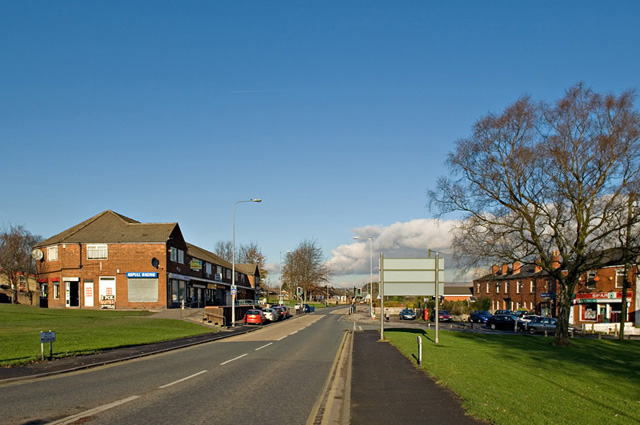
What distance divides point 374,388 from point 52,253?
5088 cm

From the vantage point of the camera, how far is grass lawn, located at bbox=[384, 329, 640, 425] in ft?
30.5

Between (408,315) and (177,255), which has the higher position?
(177,255)

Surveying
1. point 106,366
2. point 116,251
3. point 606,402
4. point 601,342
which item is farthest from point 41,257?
point 606,402

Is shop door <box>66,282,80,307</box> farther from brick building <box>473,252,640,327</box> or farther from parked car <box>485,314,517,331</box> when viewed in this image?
parked car <box>485,314,517,331</box>

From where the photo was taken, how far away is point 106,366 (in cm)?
1806

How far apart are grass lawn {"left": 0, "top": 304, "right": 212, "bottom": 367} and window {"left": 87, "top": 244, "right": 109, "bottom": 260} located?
425 inches

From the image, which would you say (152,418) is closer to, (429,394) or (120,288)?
(429,394)

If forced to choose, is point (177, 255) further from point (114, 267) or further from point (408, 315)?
point (408, 315)

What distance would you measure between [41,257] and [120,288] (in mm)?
10451

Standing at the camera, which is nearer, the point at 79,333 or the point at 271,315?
the point at 79,333

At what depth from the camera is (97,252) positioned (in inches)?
2068

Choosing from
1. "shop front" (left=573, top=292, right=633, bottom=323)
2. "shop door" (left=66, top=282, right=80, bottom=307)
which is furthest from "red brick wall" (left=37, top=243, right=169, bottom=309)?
"shop front" (left=573, top=292, right=633, bottom=323)

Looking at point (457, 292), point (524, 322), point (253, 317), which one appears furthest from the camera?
point (457, 292)

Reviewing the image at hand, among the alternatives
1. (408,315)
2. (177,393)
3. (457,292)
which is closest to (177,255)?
(408,315)
